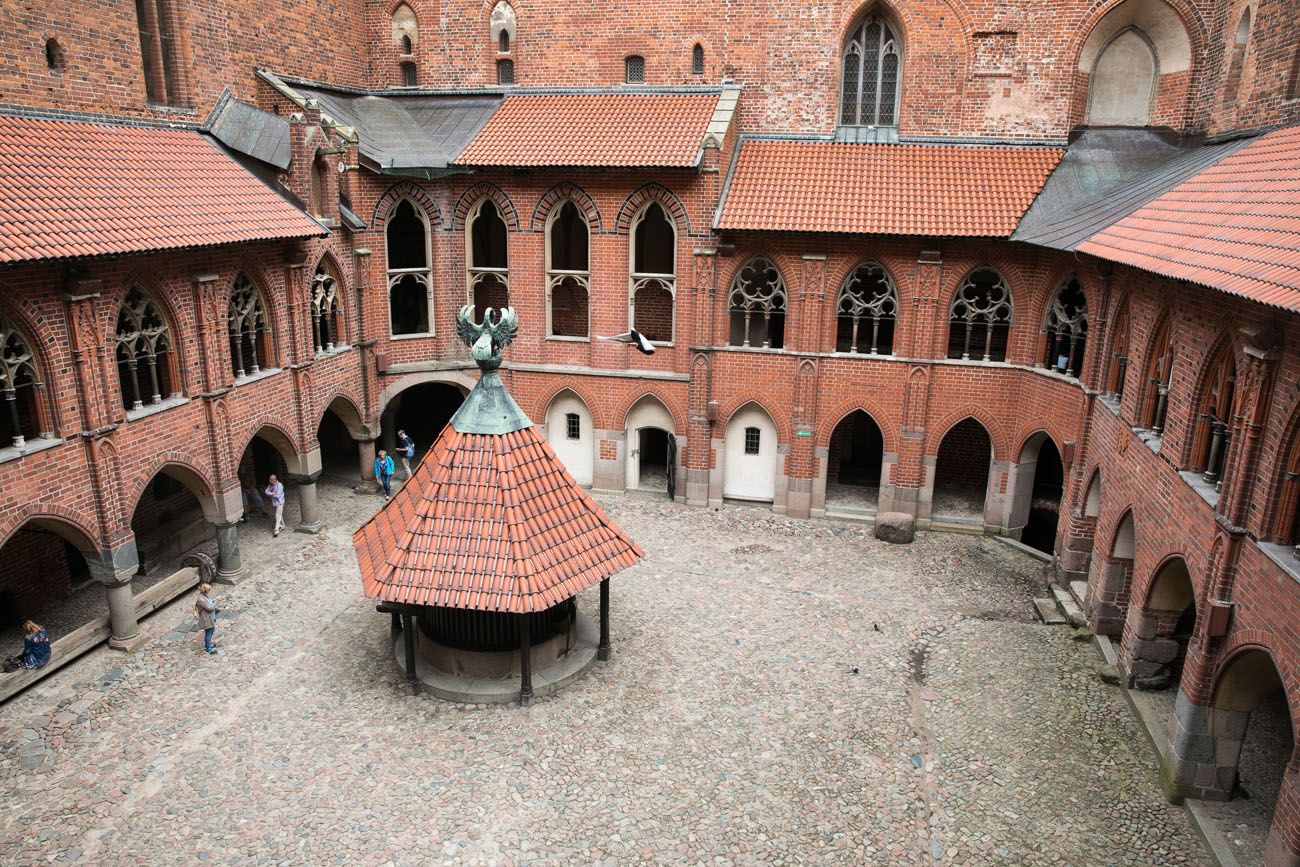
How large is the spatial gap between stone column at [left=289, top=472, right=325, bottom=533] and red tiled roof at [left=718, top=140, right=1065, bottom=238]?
1056 centimetres

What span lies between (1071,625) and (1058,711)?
303 centimetres

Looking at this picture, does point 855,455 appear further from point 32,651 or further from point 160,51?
point 32,651

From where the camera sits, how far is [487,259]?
24.6 m

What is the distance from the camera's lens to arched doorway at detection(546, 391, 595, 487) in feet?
73.5

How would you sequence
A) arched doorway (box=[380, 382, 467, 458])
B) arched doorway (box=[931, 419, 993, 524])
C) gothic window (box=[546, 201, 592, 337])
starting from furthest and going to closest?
arched doorway (box=[380, 382, 467, 458]) < gothic window (box=[546, 201, 592, 337]) < arched doorway (box=[931, 419, 993, 524])

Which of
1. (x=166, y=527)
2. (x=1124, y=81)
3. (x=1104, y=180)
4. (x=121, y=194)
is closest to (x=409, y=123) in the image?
(x=121, y=194)

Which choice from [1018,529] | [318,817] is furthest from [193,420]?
[1018,529]

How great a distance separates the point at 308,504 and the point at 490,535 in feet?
28.1

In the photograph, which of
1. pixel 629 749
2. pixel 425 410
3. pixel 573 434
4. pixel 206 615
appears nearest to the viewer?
pixel 629 749

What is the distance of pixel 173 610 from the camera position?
51.3 ft

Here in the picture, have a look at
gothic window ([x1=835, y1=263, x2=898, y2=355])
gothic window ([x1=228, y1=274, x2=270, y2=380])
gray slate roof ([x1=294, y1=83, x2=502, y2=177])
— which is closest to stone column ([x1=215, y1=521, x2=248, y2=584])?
gothic window ([x1=228, y1=274, x2=270, y2=380])

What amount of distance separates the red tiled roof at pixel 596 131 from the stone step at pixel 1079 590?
1141 cm

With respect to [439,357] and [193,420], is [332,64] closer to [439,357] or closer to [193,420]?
[439,357]

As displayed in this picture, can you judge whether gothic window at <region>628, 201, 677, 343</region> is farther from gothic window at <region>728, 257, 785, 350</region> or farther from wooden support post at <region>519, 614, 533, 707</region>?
wooden support post at <region>519, 614, 533, 707</region>
